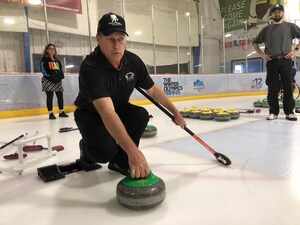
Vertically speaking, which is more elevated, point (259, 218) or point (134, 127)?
point (134, 127)

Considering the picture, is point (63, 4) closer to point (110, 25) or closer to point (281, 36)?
point (281, 36)

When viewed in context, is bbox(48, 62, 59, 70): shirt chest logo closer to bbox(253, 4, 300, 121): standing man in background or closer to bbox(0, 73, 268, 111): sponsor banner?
bbox(0, 73, 268, 111): sponsor banner

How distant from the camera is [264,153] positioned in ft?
6.30

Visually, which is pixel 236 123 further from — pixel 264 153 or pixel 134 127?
pixel 134 127

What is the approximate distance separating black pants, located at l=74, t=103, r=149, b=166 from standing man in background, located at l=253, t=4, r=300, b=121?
233cm

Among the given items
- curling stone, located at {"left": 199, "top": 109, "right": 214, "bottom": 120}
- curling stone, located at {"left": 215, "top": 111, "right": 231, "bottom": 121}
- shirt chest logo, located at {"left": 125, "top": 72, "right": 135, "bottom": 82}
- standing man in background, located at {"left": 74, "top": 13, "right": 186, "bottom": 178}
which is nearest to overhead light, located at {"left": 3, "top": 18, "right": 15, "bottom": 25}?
curling stone, located at {"left": 199, "top": 109, "right": 214, "bottom": 120}

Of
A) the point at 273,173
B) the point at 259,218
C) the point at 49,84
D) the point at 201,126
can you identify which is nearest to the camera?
the point at 259,218

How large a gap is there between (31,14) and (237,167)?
6.52 m

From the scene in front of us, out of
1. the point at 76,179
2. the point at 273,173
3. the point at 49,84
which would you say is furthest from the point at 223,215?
the point at 49,84

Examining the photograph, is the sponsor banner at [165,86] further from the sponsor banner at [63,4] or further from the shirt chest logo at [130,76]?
the shirt chest logo at [130,76]

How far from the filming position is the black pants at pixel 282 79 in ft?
10.7

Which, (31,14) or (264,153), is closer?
(264,153)

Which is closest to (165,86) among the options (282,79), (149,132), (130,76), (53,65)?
(53,65)

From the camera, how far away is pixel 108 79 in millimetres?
1365
